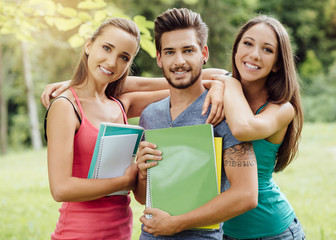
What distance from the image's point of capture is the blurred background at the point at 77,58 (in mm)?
3607

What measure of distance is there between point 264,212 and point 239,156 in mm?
532

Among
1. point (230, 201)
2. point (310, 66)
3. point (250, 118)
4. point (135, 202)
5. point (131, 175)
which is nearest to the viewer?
point (230, 201)

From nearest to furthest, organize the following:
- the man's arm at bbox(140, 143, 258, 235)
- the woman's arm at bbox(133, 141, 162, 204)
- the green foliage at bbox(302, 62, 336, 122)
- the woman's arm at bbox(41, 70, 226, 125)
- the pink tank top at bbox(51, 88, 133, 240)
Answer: the man's arm at bbox(140, 143, 258, 235)
the woman's arm at bbox(133, 141, 162, 204)
the pink tank top at bbox(51, 88, 133, 240)
the woman's arm at bbox(41, 70, 226, 125)
the green foliage at bbox(302, 62, 336, 122)

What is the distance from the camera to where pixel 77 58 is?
2.76 metres

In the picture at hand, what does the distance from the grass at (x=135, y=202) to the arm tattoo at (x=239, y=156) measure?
2969mm

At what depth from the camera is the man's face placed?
1.94 m

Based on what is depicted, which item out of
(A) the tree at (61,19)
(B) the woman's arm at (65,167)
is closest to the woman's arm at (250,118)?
(B) the woman's arm at (65,167)

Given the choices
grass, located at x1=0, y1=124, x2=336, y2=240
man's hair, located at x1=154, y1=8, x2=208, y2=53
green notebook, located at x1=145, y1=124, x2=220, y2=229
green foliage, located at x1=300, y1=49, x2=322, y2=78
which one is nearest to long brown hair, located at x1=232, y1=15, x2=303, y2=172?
man's hair, located at x1=154, y1=8, x2=208, y2=53

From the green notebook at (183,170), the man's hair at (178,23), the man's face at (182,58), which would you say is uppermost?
the man's hair at (178,23)

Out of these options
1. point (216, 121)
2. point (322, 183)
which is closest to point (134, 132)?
point (216, 121)

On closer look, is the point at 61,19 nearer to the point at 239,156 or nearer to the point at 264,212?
the point at 239,156

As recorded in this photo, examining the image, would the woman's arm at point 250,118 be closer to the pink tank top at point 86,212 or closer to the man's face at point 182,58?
the man's face at point 182,58

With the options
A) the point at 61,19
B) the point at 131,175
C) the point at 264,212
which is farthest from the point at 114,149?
the point at 61,19

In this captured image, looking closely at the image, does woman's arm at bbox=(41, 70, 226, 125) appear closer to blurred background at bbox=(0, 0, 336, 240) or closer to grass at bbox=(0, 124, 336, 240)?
blurred background at bbox=(0, 0, 336, 240)
